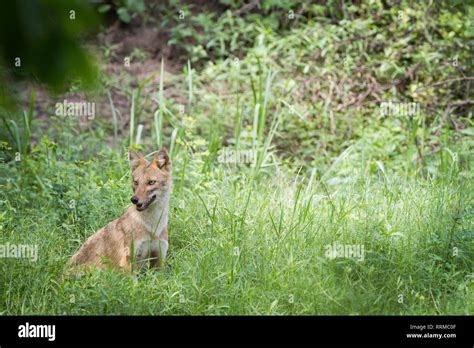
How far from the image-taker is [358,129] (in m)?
6.93

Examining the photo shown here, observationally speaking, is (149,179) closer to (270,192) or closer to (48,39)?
(270,192)

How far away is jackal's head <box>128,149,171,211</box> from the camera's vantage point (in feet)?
13.7

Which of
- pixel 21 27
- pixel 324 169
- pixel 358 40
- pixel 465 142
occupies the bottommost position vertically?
pixel 324 169

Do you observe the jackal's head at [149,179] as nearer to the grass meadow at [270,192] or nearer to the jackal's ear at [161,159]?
the jackal's ear at [161,159]

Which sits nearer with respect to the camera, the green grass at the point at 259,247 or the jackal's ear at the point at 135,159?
the green grass at the point at 259,247

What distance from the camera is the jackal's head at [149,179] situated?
416cm

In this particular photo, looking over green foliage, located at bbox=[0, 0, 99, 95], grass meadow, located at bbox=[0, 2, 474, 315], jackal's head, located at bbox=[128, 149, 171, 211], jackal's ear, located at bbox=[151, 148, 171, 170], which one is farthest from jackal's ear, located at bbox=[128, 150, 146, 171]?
green foliage, located at bbox=[0, 0, 99, 95]

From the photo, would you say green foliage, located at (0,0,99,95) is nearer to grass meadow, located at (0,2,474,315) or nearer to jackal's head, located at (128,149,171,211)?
grass meadow, located at (0,2,474,315)

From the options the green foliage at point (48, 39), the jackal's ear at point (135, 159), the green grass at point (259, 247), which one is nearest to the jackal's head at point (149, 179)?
the jackal's ear at point (135, 159)

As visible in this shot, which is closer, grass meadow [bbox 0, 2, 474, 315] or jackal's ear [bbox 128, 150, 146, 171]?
grass meadow [bbox 0, 2, 474, 315]

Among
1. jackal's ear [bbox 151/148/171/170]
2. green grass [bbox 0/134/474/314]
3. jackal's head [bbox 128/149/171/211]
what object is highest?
jackal's ear [bbox 151/148/171/170]
